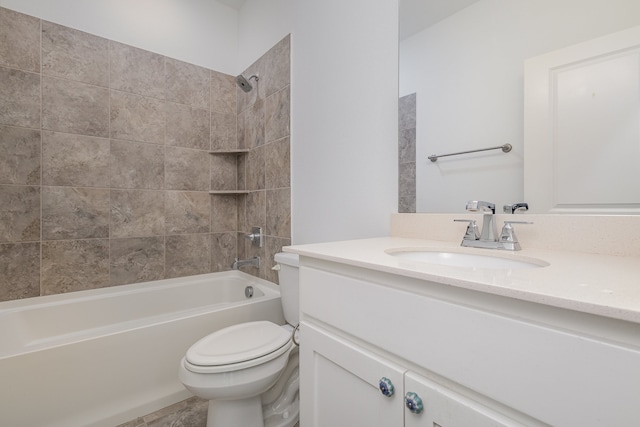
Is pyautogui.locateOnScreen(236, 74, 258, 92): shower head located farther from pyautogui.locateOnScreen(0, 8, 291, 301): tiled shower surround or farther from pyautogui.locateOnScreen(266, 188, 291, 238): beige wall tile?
pyautogui.locateOnScreen(266, 188, 291, 238): beige wall tile

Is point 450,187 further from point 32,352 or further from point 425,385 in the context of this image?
point 32,352

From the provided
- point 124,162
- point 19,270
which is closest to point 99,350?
point 19,270

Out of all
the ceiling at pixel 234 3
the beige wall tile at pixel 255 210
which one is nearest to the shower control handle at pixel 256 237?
the beige wall tile at pixel 255 210

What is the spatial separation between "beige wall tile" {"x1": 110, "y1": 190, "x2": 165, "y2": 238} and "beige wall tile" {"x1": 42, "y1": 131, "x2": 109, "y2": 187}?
0.14m

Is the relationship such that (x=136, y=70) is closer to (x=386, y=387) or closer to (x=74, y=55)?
(x=74, y=55)

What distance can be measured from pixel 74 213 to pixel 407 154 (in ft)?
6.40

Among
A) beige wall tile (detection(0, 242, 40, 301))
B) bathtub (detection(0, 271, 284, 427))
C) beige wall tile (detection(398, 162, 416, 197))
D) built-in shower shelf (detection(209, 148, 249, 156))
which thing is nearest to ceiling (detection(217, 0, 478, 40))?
beige wall tile (detection(398, 162, 416, 197))

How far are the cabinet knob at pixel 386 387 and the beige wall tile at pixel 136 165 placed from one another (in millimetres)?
1973

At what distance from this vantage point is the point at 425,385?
0.58m

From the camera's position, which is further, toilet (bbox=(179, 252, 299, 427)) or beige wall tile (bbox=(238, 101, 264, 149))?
beige wall tile (bbox=(238, 101, 264, 149))

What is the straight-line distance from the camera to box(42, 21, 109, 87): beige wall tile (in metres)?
1.70

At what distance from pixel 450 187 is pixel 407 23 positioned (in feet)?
2.33

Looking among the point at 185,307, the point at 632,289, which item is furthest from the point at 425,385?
the point at 185,307

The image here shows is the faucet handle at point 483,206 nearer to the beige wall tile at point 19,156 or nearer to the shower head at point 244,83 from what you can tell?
the shower head at point 244,83
